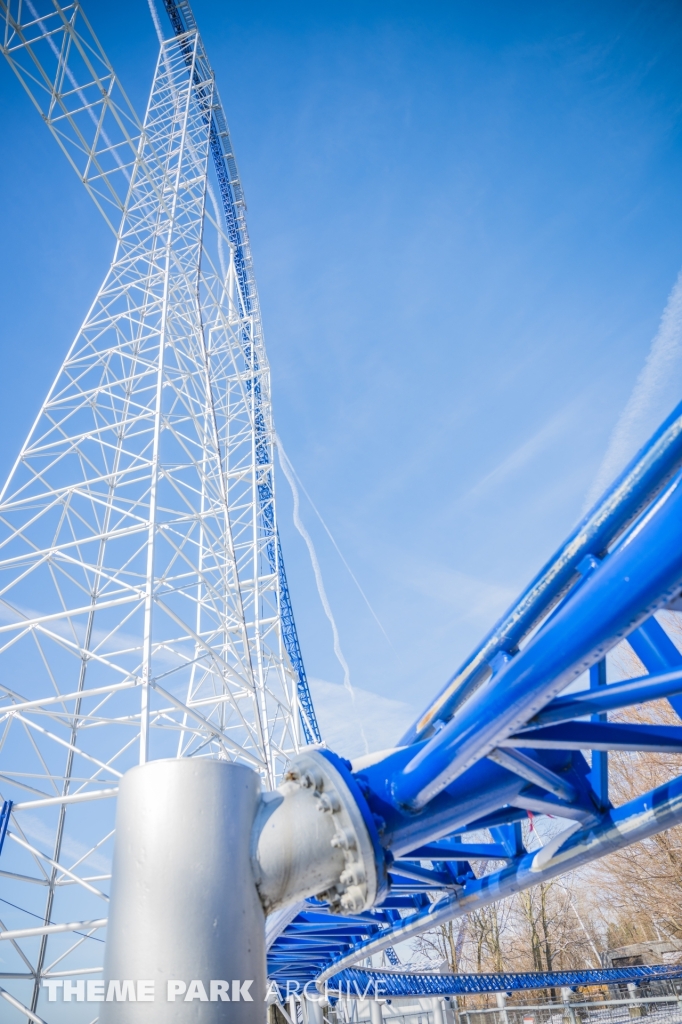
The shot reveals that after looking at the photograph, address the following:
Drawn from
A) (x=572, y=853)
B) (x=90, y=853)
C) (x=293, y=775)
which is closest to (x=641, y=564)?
(x=293, y=775)

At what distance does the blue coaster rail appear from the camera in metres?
2.05

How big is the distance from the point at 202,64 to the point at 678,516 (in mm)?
20709

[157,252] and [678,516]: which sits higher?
[157,252]

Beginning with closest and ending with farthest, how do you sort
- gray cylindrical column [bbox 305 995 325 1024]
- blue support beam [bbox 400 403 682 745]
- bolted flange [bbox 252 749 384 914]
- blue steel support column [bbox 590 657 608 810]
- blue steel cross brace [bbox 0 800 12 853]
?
bolted flange [bbox 252 749 384 914] < blue support beam [bbox 400 403 682 745] < blue steel support column [bbox 590 657 608 810] < blue steel cross brace [bbox 0 800 12 853] < gray cylindrical column [bbox 305 995 325 1024]

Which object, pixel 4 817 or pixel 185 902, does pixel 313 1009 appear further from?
pixel 185 902

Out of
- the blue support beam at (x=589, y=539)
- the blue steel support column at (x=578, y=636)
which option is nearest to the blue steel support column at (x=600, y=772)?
the blue support beam at (x=589, y=539)

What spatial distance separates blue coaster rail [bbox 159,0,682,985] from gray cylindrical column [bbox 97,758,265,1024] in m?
0.59

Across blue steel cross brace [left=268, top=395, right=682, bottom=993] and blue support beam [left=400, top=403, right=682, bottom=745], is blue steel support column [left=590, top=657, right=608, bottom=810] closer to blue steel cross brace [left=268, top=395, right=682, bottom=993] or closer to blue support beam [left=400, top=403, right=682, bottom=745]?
blue steel cross brace [left=268, top=395, right=682, bottom=993]

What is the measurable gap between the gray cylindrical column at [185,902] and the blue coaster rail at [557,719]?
1.94ft

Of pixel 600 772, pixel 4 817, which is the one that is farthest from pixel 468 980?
pixel 600 772

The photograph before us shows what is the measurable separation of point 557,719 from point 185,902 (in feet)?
5.30

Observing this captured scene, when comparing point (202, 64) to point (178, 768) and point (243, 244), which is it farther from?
point (178, 768)

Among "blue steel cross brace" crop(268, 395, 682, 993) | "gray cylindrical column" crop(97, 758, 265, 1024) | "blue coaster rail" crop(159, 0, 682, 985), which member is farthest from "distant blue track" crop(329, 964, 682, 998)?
"gray cylindrical column" crop(97, 758, 265, 1024)

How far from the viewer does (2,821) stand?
7109 mm
